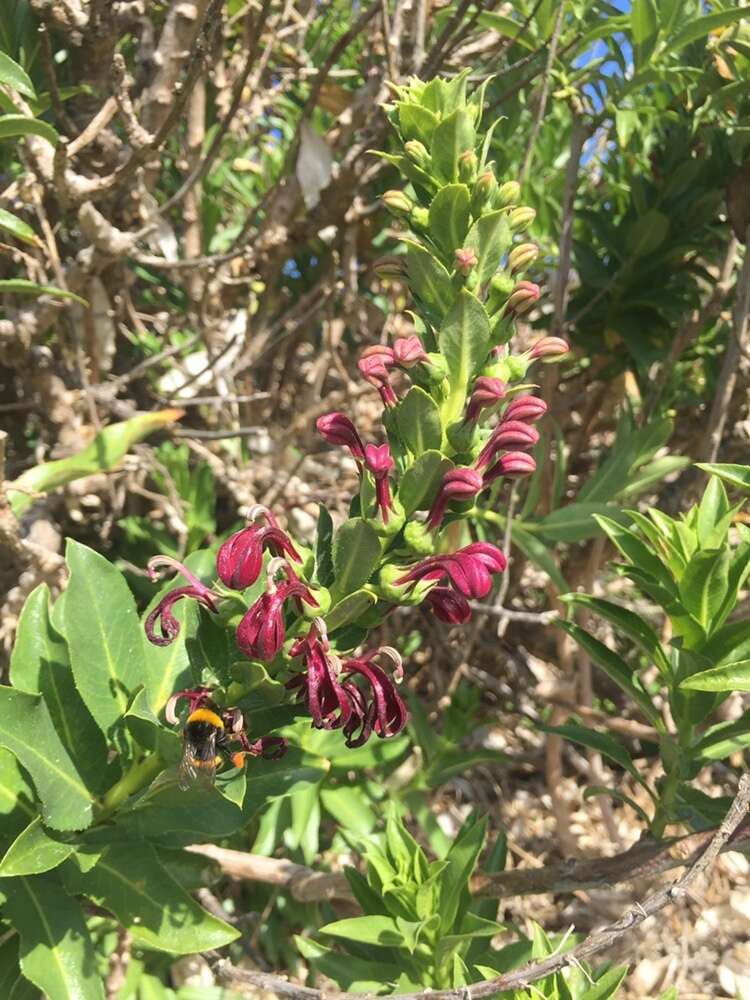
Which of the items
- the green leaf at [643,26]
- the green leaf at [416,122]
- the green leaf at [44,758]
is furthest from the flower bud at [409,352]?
the green leaf at [643,26]

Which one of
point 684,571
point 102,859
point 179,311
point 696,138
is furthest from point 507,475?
point 179,311

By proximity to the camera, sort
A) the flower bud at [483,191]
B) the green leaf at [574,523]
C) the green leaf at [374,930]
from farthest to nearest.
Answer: the green leaf at [574,523] < the green leaf at [374,930] < the flower bud at [483,191]

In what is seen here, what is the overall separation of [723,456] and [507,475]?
1.55 m

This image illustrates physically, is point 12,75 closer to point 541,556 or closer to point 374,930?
point 541,556

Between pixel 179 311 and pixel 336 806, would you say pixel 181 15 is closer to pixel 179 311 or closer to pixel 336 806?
pixel 179 311

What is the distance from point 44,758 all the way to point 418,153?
1.04 m

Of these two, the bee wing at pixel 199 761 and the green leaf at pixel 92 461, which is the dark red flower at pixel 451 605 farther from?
the green leaf at pixel 92 461

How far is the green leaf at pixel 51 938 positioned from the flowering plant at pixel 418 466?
49 cm

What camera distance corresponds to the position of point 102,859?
135 cm

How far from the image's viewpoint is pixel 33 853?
1246 millimetres

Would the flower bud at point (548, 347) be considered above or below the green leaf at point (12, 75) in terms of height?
below

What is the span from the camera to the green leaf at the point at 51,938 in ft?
4.18

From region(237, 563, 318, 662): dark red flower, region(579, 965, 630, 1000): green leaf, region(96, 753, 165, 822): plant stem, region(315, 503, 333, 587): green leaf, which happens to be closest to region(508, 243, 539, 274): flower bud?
region(315, 503, 333, 587): green leaf

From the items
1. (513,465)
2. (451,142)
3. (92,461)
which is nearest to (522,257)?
(451,142)
